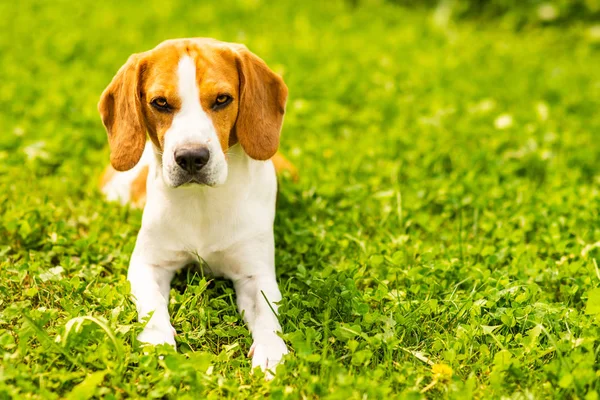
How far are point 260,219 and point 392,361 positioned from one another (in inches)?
43.8

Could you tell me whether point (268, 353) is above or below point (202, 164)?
below

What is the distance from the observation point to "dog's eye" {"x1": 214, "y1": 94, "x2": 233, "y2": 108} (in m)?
3.52

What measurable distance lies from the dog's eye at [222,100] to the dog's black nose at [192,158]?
0.29 m

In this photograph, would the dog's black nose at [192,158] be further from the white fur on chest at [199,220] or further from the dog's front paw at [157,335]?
the dog's front paw at [157,335]

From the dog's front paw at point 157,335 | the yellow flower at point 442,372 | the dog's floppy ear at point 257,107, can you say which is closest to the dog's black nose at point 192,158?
the dog's floppy ear at point 257,107

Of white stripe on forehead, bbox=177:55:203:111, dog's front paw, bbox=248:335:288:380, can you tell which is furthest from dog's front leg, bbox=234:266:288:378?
white stripe on forehead, bbox=177:55:203:111

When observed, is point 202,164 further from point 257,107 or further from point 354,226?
point 354,226

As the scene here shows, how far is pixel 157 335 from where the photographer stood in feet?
10.9

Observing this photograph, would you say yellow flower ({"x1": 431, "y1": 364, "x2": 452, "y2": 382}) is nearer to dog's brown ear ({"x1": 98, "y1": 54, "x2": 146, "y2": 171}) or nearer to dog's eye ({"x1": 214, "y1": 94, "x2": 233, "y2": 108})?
dog's eye ({"x1": 214, "y1": 94, "x2": 233, "y2": 108})

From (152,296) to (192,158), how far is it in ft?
2.41

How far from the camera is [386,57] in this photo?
780 cm

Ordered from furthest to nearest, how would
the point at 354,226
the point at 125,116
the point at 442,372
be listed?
the point at 354,226
the point at 125,116
the point at 442,372

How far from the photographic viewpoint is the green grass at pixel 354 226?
10.2 feet

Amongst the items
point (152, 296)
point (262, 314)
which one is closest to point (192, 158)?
point (152, 296)
